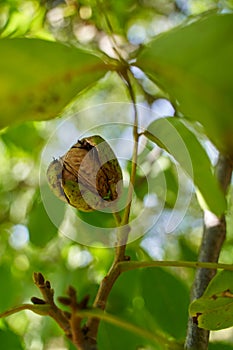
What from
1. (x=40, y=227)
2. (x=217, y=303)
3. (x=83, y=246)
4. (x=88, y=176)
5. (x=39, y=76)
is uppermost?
(x=39, y=76)

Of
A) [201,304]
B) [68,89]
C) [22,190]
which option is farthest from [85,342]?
[22,190]

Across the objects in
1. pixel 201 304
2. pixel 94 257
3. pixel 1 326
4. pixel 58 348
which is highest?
pixel 201 304

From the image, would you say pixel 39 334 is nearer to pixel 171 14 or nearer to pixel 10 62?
pixel 10 62

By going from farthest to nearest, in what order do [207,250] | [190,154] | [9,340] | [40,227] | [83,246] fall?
1. [83,246]
2. [40,227]
3. [9,340]
4. [207,250]
5. [190,154]

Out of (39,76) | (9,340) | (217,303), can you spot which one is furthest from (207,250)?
(39,76)

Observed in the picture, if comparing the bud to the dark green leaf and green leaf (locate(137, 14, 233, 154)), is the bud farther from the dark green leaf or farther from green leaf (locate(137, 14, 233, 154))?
the dark green leaf

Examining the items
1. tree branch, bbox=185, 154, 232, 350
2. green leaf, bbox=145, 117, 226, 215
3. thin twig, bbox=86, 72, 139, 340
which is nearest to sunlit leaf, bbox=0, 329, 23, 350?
tree branch, bbox=185, 154, 232, 350

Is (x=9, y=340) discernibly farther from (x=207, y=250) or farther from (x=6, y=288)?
(x=207, y=250)
